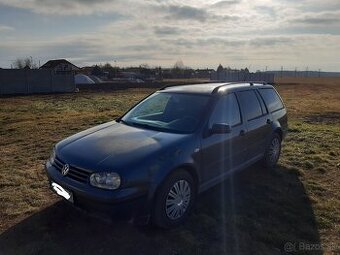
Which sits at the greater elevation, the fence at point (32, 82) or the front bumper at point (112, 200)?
the fence at point (32, 82)

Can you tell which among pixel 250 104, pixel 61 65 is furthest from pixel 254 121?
pixel 61 65

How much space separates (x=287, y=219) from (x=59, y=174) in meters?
2.85

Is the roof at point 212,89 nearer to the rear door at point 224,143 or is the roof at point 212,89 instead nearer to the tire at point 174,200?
the rear door at point 224,143

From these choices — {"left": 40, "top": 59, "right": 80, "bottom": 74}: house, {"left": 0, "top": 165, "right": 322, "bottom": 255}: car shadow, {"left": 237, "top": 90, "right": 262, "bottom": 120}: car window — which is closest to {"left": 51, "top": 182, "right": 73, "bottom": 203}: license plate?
{"left": 0, "top": 165, "right": 322, "bottom": 255}: car shadow

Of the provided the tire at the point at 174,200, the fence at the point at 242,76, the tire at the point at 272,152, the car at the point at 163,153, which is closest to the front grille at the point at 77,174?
the car at the point at 163,153

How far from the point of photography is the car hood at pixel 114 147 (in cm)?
350

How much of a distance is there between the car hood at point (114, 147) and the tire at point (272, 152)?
2.50m

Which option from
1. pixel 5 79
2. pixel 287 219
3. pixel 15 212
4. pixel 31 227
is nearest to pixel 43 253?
pixel 31 227

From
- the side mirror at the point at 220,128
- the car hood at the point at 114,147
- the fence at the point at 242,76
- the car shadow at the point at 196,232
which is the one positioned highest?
the fence at the point at 242,76

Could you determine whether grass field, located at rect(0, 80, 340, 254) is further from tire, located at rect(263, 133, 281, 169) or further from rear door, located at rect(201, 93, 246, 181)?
rear door, located at rect(201, 93, 246, 181)

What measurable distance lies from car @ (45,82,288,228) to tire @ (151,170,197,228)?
11 millimetres

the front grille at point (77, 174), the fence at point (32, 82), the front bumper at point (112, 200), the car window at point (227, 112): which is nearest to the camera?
the front bumper at point (112, 200)

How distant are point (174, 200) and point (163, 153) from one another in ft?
1.92

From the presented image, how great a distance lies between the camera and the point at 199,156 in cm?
405
